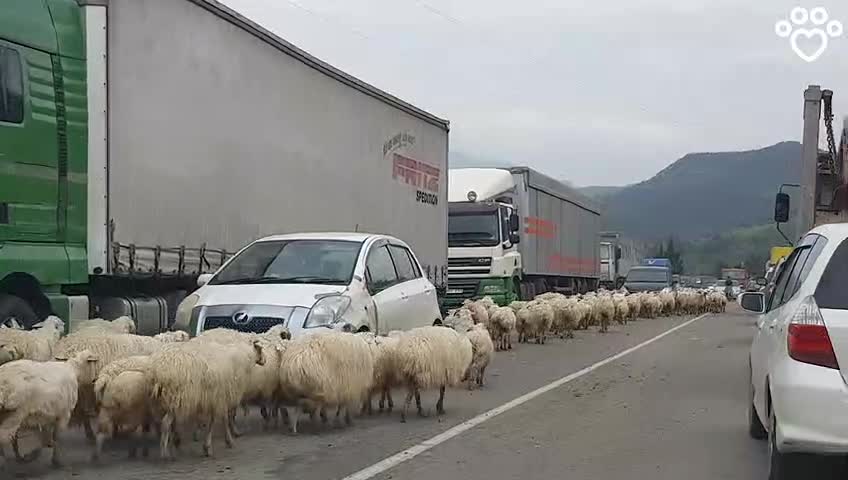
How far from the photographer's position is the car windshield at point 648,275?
136 feet

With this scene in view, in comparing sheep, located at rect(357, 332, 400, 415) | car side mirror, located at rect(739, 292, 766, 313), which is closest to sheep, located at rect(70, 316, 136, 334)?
sheep, located at rect(357, 332, 400, 415)

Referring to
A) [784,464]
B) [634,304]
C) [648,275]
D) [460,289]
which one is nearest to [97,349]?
[784,464]

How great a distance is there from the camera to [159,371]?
7.43 m

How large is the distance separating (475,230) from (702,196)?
14315 cm

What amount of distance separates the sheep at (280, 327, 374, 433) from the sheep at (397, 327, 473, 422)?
1.98ft

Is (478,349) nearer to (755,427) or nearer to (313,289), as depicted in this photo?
(313,289)

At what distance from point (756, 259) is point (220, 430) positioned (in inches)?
4267

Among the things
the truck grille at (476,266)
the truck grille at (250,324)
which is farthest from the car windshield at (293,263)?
the truck grille at (476,266)

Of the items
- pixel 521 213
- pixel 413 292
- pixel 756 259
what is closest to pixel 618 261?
pixel 521 213

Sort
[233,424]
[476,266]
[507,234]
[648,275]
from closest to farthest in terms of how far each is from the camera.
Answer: [233,424] < [476,266] < [507,234] < [648,275]

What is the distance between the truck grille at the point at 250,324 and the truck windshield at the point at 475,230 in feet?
47.3

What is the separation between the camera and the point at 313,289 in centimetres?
1041

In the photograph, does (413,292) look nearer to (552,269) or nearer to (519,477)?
(519,477)

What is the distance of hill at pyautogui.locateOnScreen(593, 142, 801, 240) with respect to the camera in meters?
146
